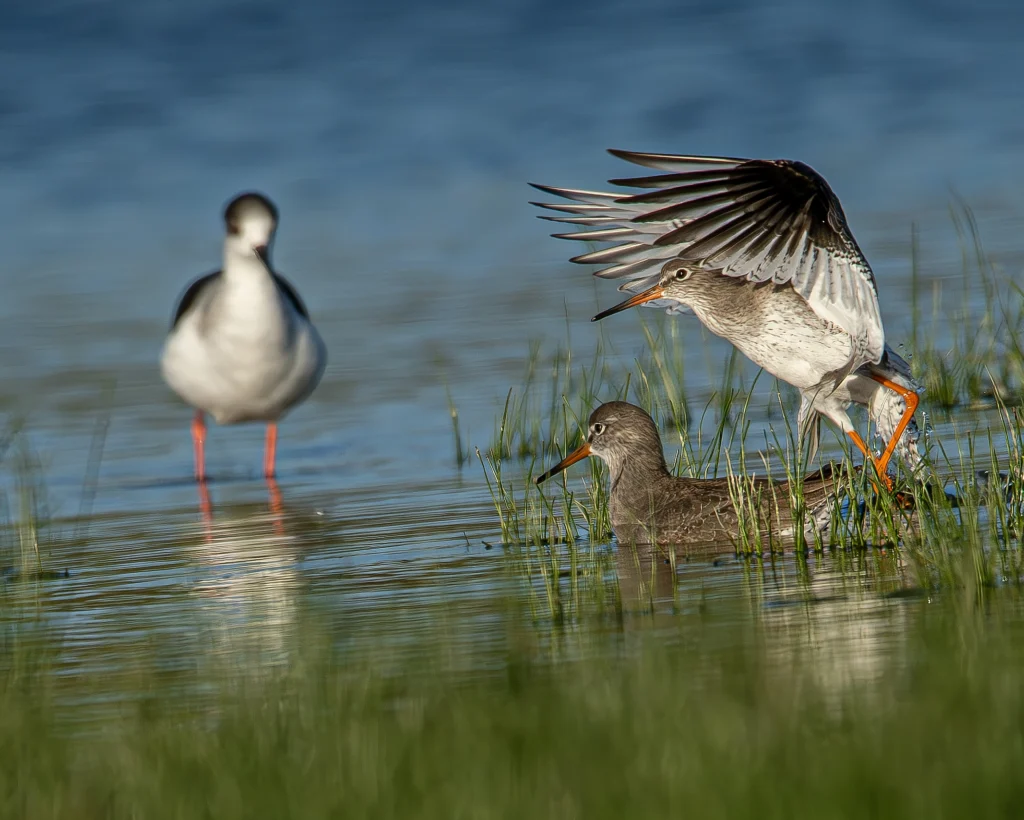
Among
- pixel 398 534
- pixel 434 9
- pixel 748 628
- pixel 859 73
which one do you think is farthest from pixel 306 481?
pixel 434 9

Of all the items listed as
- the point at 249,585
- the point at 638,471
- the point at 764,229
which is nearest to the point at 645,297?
the point at 638,471

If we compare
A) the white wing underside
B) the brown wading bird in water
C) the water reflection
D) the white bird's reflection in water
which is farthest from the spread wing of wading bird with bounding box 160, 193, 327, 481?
the water reflection

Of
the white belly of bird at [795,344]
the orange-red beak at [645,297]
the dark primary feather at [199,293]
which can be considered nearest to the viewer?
the white belly of bird at [795,344]

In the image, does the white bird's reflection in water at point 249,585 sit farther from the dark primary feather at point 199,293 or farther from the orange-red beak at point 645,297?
the dark primary feather at point 199,293

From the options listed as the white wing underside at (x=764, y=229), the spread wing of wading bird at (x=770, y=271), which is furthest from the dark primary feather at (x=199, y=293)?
the white wing underside at (x=764, y=229)

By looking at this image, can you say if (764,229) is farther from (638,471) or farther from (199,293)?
(199,293)

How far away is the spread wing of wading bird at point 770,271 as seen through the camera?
7.10m

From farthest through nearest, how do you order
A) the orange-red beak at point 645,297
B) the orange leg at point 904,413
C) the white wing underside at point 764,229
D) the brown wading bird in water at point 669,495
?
the orange-red beak at point 645,297, the orange leg at point 904,413, the brown wading bird in water at point 669,495, the white wing underside at point 764,229

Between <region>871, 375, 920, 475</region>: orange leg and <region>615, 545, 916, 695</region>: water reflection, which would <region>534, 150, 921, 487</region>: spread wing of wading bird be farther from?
<region>615, 545, 916, 695</region>: water reflection

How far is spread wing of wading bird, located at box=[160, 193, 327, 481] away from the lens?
11.4 metres

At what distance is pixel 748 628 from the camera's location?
5812 millimetres

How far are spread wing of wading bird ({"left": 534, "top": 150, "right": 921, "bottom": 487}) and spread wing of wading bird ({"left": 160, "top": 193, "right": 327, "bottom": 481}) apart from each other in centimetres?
296

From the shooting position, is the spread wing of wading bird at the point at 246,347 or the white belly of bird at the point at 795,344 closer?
the white belly of bird at the point at 795,344

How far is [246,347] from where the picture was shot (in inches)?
448
